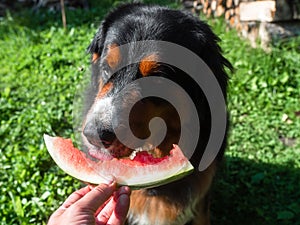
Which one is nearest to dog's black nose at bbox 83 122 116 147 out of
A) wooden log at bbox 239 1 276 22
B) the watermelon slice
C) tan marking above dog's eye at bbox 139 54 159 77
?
the watermelon slice

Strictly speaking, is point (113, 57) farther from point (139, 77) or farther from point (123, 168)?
point (123, 168)

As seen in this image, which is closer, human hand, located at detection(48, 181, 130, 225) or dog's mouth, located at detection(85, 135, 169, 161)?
human hand, located at detection(48, 181, 130, 225)

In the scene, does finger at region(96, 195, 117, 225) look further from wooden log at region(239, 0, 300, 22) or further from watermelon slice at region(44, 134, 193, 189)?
wooden log at region(239, 0, 300, 22)

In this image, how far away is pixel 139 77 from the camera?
2869 mm

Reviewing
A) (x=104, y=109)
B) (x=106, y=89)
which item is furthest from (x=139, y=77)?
(x=104, y=109)

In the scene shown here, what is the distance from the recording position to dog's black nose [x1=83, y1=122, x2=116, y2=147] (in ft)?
8.21

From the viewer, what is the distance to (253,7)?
597 centimetres

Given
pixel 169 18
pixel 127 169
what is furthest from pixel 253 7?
pixel 127 169

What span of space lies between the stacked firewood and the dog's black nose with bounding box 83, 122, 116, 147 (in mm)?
3844

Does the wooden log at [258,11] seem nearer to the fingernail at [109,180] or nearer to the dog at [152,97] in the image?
the dog at [152,97]

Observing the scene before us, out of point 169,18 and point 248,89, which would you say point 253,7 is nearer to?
point 248,89

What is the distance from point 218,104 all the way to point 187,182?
2.04ft

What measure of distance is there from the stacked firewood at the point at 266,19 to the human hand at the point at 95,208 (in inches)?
160

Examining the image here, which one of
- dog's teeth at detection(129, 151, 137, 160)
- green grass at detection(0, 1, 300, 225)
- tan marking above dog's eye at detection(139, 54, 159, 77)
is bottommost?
green grass at detection(0, 1, 300, 225)
